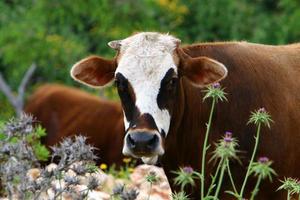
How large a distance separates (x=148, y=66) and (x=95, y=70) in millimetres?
597

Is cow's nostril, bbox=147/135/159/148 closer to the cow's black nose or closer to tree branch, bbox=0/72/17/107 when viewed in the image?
the cow's black nose

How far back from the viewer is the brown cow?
50.7 ft

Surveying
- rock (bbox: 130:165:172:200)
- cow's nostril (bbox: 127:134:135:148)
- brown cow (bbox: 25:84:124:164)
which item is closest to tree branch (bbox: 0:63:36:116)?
brown cow (bbox: 25:84:124:164)

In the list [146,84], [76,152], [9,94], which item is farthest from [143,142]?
[9,94]

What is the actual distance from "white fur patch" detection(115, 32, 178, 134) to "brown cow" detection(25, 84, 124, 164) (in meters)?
7.31

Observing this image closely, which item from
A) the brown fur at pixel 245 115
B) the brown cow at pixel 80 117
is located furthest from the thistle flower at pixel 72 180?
the brown cow at pixel 80 117

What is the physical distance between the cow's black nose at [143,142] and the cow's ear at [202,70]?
762mm

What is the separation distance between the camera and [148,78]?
7.43m

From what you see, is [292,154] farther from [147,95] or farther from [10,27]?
[10,27]

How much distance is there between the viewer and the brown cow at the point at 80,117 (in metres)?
15.4

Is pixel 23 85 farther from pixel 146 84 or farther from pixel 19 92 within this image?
pixel 146 84

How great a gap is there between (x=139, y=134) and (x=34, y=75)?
50.3ft

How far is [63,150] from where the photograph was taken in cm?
667

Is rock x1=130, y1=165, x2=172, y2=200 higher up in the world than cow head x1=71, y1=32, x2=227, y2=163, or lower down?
lower down
